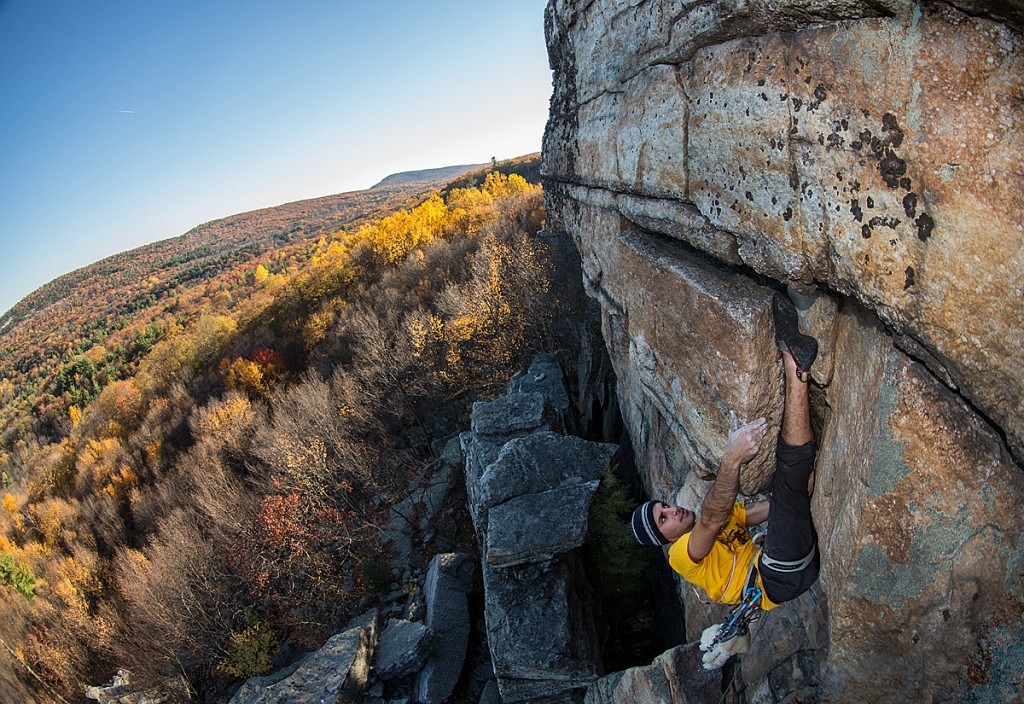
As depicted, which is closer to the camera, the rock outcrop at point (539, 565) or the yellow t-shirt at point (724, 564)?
the yellow t-shirt at point (724, 564)

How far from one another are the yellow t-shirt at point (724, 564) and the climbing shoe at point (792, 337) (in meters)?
1.31

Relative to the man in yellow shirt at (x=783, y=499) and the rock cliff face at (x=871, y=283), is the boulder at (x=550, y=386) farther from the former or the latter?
the man in yellow shirt at (x=783, y=499)

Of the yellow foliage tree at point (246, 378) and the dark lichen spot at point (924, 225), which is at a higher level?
the dark lichen spot at point (924, 225)

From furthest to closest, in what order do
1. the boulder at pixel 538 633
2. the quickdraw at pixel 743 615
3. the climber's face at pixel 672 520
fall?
1. the boulder at pixel 538 633
2. the climber's face at pixel 672 520
3. the quickdraw at pixel 743 615

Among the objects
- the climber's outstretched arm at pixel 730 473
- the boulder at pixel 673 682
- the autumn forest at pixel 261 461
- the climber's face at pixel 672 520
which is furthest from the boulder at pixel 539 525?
the autumn forest at pixel 261 461

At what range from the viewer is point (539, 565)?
7629 millimetres

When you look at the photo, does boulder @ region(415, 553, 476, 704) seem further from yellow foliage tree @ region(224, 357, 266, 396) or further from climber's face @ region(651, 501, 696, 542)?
yellow foliage tree @ region(224, 357, 266, 396)

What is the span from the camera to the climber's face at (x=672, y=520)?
13.6 ft

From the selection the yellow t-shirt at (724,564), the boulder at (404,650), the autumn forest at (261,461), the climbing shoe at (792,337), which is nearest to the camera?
the climbing shoe at (792,337)

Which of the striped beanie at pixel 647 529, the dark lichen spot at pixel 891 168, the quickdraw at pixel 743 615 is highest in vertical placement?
the dark lichen spot at pixel 891 168

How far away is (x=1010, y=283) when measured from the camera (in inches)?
82.0

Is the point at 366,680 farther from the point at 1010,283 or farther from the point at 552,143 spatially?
the point at 1010,283

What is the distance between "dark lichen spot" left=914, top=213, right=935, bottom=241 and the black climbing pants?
5.79 feet

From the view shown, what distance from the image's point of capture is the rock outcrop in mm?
6969
